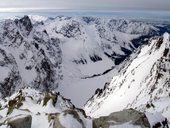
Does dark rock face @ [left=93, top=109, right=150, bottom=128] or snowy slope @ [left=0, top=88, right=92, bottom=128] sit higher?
dark rock face @ [left=93, top=109, right=150, bottom=128]

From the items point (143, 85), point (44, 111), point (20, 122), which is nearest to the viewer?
point (20, 122)

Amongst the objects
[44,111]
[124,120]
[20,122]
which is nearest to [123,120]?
[124,120]

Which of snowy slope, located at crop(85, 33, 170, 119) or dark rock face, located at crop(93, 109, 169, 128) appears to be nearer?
dark rock face, located at crop(93, 109, 169, 128)

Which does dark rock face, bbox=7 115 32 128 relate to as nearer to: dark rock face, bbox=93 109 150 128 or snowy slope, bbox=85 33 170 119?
dark rock face, bbox=93 109 150 128

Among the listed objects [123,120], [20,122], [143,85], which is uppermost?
[20,122]

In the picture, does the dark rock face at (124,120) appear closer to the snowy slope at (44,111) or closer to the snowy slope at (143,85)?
the snowy slope at (44,111)

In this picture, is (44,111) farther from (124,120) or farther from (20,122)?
(124,120)

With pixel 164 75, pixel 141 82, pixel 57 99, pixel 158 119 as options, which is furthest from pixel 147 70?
pixel 158 119

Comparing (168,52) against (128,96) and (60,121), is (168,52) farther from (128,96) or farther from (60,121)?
(60,121)

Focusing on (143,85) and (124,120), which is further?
(143,85)

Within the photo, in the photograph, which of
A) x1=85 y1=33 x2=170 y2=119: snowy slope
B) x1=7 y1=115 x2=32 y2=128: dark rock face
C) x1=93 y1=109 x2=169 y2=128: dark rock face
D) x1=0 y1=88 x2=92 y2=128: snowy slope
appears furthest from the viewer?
x1=85 y1=33 x2=170 y2=119: snowy slope

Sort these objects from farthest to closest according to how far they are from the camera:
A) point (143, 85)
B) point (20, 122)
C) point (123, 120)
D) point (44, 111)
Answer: point (143, 85) → point (44, 111) → point (123, 120) → point (20, 122)

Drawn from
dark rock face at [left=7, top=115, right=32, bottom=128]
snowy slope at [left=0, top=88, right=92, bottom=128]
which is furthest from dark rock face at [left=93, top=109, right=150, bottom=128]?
dark rock face at [left=7, top=115, right=32, bottom=128]

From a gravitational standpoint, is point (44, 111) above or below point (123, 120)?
below
